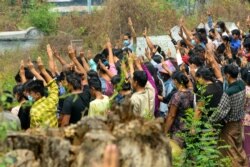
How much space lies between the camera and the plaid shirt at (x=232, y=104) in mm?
8109

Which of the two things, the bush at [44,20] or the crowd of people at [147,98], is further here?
the bush at [44,20]

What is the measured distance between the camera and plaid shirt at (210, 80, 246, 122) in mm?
8109

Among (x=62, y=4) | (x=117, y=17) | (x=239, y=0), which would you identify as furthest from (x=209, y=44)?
(x=62, y=4)

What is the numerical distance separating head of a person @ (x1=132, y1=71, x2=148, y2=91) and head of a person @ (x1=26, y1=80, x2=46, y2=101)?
0.99 m

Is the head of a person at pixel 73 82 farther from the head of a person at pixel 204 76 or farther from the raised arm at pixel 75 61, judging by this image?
the raised arm at pixel 75 61

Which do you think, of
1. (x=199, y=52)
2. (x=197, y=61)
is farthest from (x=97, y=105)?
(x=199, y=52)

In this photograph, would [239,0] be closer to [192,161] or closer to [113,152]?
[192,161]

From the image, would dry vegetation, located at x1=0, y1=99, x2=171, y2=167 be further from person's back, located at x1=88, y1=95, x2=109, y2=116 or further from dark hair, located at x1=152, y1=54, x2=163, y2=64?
dark hair, located at x1=152, y1=54, x2=163, y2=64

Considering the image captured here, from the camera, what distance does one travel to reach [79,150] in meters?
4.92

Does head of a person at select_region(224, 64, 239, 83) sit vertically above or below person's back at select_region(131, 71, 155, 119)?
above

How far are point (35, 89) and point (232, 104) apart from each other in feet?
6.75

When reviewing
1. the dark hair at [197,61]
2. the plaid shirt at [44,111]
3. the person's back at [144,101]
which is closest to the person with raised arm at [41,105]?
the plaid shirt at [44,111]

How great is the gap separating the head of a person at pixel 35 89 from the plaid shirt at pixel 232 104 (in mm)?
1750

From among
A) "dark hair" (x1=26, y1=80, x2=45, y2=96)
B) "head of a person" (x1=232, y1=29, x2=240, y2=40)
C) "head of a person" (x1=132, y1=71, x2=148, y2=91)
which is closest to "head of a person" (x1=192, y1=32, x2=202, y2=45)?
"head of a person" (x1=232, y1=29, x2=240, y2=40)
